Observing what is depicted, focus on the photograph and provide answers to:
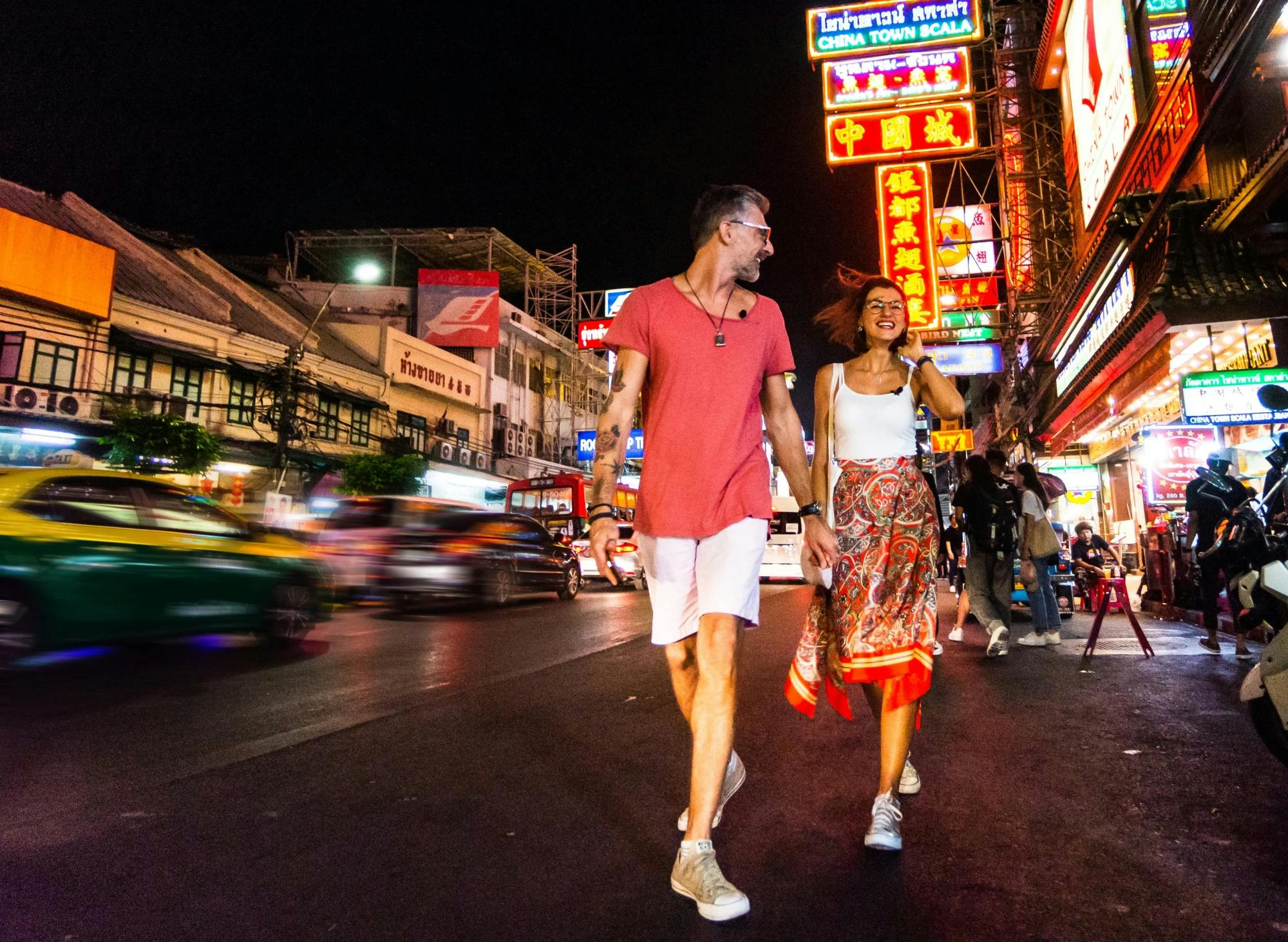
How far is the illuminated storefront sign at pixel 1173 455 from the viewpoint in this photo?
448 inches

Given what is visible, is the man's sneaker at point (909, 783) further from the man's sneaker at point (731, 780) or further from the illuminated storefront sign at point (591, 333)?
the illuminated storefront sign at point (591, 333)

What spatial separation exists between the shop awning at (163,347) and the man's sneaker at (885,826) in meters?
26.7

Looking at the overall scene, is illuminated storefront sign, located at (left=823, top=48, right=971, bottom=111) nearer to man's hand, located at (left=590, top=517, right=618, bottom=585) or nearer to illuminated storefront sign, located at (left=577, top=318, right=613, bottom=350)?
man's hand, located at (left=590, top=517, right=618, bottom=585)

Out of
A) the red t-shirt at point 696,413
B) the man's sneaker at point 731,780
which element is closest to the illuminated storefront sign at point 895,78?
the red t-shirt at point 696,413

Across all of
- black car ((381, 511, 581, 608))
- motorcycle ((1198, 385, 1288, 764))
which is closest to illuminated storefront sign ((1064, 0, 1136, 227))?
motorcycle ((1198, 385, 1288, 764))

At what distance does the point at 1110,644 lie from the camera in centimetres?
771

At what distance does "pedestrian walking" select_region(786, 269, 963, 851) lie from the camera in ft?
9.39

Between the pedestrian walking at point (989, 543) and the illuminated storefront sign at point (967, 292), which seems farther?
the illuminated storefront sign at point (967, 292)

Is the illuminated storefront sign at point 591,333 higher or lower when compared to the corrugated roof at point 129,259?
higher

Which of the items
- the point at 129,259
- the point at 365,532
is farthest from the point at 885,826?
the point at 129,259

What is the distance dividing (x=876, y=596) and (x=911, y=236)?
19.3 metres

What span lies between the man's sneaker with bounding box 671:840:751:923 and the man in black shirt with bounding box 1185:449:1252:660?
250 inches

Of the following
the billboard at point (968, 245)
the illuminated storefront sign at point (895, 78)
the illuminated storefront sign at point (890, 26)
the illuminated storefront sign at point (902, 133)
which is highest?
the illuminated storefront sign at point (890, 26)

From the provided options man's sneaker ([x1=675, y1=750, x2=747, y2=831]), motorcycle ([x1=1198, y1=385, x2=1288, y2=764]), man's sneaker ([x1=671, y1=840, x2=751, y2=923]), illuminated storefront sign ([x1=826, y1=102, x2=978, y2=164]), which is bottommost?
man's sneaker ([x1=671, y1=840, x2=751, y2=923])
